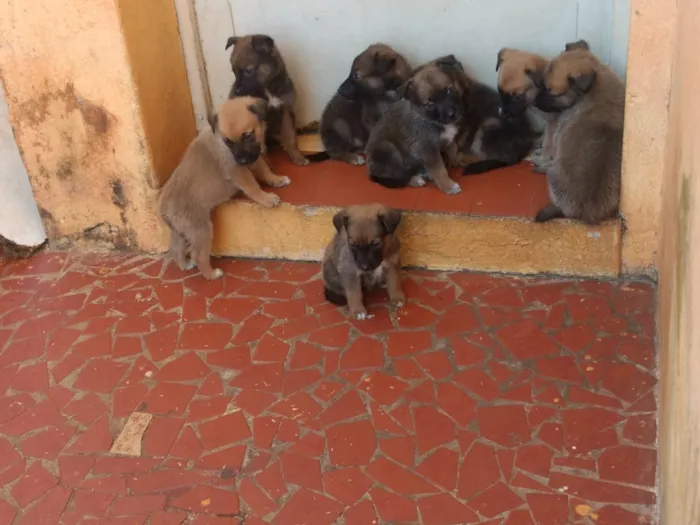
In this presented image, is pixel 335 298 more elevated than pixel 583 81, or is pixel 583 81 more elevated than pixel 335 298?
pixel 583 81

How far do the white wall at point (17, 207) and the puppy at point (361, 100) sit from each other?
Answer: 193cm

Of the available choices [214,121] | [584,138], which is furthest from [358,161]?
[584,138]

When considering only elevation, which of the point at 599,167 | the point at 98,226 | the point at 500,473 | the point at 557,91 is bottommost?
the point at 500,473

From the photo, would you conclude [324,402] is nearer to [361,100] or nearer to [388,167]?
[388,167]

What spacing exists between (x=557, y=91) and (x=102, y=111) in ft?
8.35

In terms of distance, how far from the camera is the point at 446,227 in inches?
176

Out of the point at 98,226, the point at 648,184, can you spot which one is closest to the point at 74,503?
the point at 98,226

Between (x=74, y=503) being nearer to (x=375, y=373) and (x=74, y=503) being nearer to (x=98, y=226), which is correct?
(x=375, y=373)

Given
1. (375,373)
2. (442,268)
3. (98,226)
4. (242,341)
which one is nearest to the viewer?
(375,373)

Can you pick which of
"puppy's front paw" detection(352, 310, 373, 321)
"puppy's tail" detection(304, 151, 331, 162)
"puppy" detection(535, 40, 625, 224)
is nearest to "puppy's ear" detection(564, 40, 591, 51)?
"puppy" detection(535, 40, 625, 224)

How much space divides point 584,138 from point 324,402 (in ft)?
6.21

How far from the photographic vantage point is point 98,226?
16.7 ft

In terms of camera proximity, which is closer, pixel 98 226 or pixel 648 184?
pixel 648 184

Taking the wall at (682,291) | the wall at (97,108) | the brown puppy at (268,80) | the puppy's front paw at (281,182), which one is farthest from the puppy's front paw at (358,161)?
the wall at (682,291)
